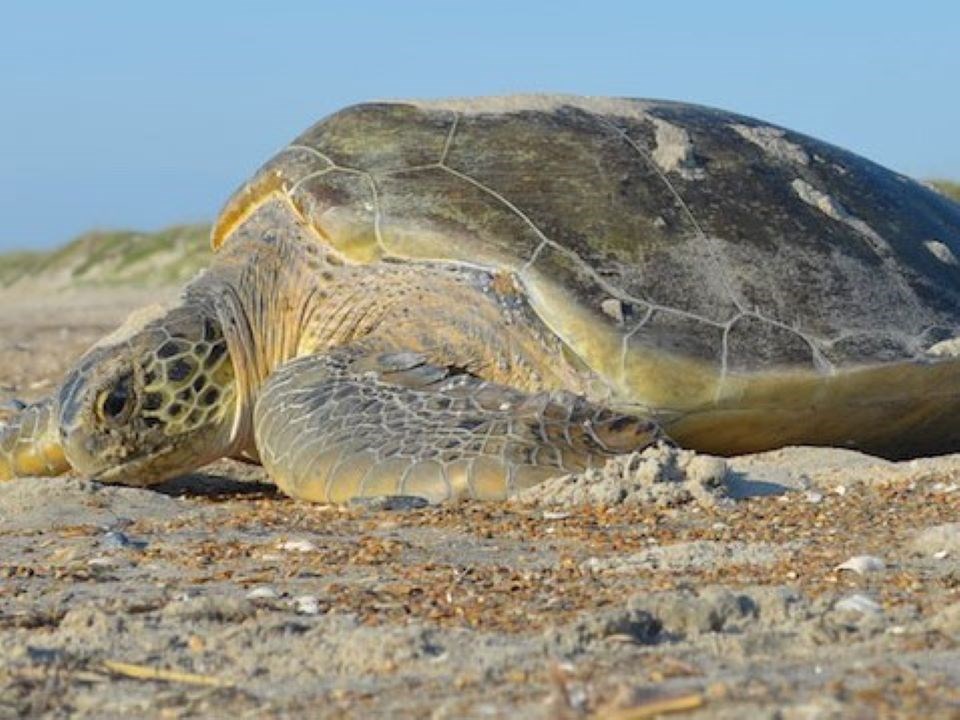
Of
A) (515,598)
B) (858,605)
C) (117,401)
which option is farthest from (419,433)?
(858,605)

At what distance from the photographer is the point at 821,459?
5320 mm

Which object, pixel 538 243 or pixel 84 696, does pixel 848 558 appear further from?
pixel 538 243

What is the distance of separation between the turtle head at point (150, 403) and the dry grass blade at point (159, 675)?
2.96 m

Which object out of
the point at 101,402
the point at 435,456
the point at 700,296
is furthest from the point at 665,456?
the point at 101,402

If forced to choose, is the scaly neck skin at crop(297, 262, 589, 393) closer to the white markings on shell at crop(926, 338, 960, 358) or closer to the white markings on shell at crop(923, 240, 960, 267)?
the white markings on shell at crop(926, 338, 960, 358)

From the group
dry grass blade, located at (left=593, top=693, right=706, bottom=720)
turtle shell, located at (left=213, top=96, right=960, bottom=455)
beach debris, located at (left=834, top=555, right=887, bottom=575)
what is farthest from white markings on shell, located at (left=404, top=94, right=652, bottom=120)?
dry grass blade, located at (left=593, top=693, right=706, bottom=720)

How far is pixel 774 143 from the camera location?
6.42m

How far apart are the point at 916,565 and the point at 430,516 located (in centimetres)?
134

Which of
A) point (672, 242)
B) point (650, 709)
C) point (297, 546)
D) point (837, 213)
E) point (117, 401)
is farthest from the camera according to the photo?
point (837, 213)

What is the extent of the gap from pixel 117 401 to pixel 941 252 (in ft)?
9.44

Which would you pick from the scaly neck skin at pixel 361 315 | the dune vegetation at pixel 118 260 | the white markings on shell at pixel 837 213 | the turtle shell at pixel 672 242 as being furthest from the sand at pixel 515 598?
the dune vegetation at pixel 118 260

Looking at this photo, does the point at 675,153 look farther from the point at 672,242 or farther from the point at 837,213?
the point at 837,213

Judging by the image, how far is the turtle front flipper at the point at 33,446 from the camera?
5855 millimetres

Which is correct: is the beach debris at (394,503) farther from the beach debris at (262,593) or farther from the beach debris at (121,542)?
the beach debris at (262,593)
